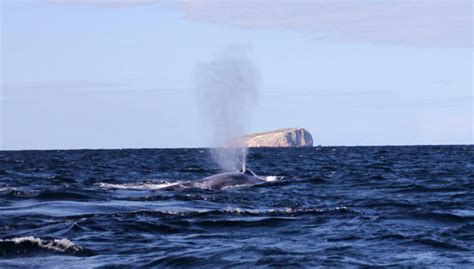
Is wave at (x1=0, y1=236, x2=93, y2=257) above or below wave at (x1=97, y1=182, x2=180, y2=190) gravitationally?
below

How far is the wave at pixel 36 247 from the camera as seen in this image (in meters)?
19.6

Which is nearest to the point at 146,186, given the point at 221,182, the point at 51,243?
the point at 221,182

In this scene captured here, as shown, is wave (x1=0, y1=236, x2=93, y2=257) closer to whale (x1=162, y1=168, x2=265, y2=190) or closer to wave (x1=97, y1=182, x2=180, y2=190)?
whale (x1=162, y1=168, x2=265, y2=190)

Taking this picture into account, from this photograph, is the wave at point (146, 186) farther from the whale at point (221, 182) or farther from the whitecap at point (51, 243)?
the whitecap at point (51, 243)

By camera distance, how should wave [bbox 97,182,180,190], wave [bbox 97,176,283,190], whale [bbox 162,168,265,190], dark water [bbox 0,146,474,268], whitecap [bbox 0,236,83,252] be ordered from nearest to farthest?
1. dark water [bbox 0,146,474,268]
2. whitecap [bbox 0,236,83,252]
3. whale [bbox 162,168,265,190]
4. wave [bbox 97,176,283,190]
5. wave [bbox 97,182,180,190]

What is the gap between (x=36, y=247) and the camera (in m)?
20.2

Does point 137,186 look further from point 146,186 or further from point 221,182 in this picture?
point 221,182

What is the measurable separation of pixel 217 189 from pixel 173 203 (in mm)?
7910

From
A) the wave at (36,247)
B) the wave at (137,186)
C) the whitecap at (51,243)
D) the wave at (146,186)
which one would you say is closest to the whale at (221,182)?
the wave at (146,186)

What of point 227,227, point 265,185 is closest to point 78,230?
point 227,227

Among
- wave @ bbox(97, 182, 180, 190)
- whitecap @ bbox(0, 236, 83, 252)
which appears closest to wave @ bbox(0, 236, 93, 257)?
whitecap @ bbox(0, 236, 83, 252)

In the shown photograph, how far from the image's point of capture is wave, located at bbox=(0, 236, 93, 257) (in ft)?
64.2

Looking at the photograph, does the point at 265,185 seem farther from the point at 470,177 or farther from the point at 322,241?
the point at 322,241

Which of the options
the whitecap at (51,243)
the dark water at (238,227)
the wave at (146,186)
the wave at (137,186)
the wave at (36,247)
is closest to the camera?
the dark water at (238,227)
